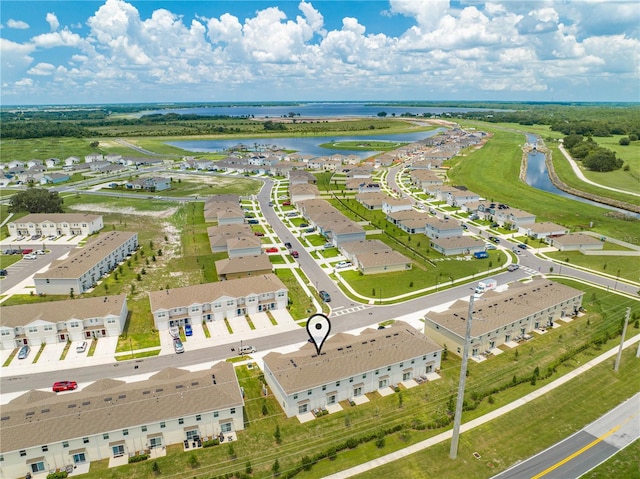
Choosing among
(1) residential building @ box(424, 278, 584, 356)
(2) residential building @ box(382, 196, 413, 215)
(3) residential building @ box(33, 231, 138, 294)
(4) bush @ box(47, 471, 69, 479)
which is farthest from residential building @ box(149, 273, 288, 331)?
(2) residential building @ box(382, 196, 413, 215)

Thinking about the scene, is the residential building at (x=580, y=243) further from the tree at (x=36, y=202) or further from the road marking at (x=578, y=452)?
the tree at (x=36, y=202)

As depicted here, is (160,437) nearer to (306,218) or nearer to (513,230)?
(306,218)

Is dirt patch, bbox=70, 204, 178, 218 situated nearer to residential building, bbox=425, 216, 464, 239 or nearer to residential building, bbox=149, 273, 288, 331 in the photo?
residential building, bbox=149, 273, 288, 331

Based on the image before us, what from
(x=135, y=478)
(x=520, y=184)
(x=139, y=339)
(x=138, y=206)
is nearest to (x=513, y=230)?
(x=520, y=184)

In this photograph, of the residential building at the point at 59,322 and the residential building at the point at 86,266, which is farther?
the residential building at the point at 86,266

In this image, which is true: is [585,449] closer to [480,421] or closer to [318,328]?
[480,421]

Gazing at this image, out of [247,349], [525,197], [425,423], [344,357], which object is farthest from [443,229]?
[425,423]

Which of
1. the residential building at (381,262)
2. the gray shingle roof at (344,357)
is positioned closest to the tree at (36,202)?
the residential building at (381,262)
